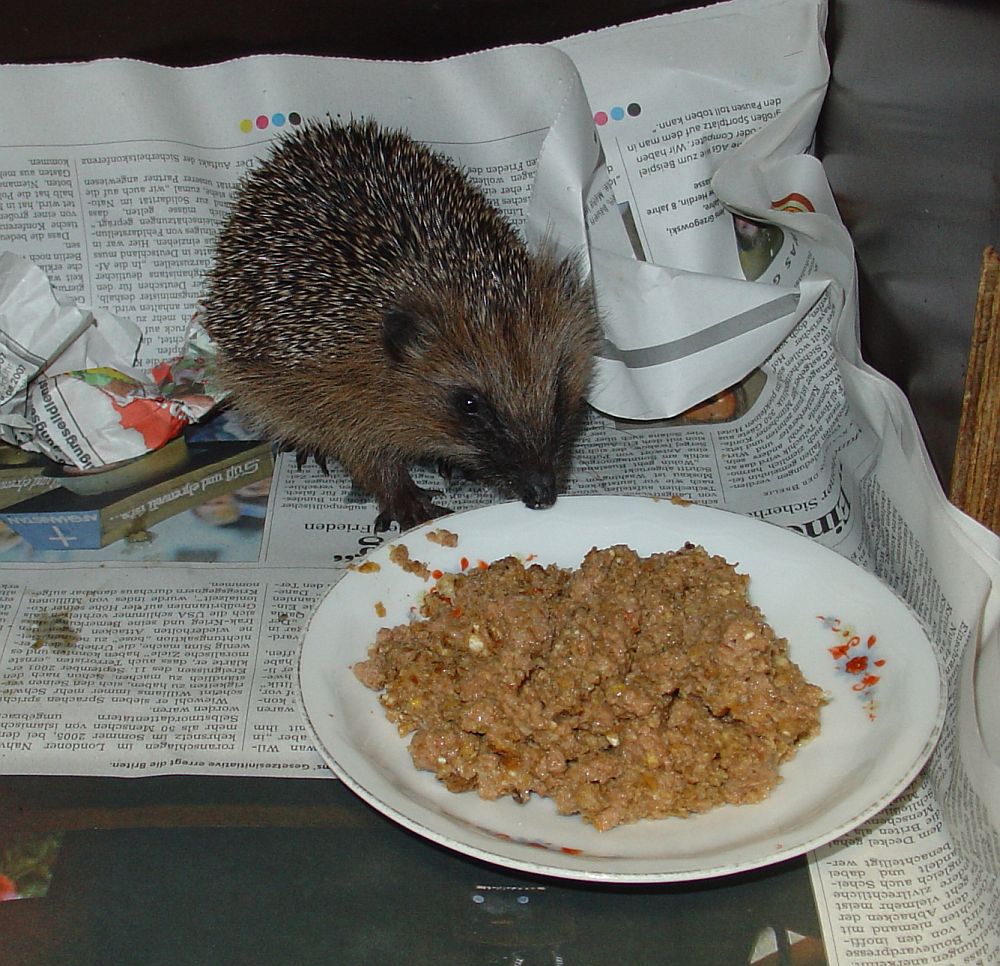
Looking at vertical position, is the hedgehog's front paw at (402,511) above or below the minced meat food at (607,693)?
below

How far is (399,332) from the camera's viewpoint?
1.84m

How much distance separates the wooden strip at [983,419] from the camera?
1.27 m

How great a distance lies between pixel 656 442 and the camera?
2.10m

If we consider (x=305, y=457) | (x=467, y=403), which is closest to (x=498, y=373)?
(x=467, y=403)

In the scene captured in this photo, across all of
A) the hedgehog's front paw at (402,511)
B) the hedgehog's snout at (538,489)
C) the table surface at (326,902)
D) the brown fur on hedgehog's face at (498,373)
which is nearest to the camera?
the table surface at (326,902)

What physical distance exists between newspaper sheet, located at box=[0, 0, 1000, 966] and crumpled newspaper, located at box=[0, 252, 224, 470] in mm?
39

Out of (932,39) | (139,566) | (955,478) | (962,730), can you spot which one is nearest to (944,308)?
(955,478)

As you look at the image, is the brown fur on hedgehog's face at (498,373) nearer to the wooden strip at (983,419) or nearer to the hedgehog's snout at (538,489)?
the hedgehog's snout at (538,489)

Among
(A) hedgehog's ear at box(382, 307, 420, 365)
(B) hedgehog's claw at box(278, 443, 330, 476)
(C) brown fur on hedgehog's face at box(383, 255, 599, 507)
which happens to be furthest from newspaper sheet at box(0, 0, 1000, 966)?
(A) hedgehog's ear at box(382, 307, 420, 365)

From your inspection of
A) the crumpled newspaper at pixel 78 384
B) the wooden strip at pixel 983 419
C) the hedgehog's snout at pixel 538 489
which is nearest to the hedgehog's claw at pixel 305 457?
the crumpled newspaper at pixel 78 384

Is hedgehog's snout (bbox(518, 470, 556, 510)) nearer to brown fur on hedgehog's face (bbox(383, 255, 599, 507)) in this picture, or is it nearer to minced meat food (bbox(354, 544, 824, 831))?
brown fur on hedgehog's face (bbox(383, 255, 599, 507))

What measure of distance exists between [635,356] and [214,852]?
1.12 meters

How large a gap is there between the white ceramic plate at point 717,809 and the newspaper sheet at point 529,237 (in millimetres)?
216

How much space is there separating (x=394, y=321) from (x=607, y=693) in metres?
0.75
